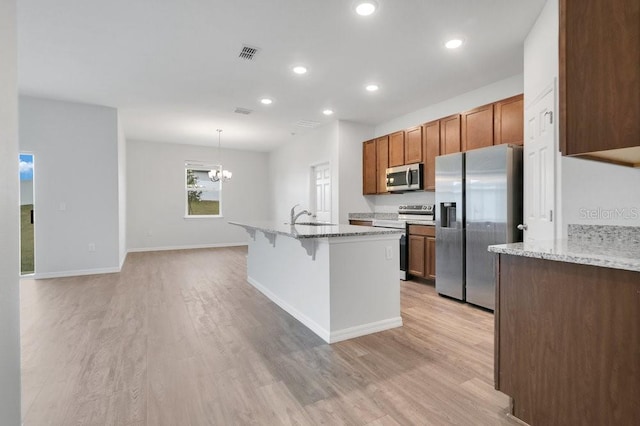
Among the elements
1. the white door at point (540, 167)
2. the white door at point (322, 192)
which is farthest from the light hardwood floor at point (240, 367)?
the white door at point (322, 192)

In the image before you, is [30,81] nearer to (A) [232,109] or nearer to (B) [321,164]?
(A) [232,109]

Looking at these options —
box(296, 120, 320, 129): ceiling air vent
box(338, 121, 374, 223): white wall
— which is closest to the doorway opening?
box(296, 120, 320, 129): ceiling air vent

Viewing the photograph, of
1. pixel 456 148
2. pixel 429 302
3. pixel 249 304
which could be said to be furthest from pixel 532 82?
pixel 249 304

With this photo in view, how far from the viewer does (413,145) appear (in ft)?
15.9

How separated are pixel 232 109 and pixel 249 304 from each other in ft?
10.8

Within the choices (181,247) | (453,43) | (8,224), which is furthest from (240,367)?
(181,247)

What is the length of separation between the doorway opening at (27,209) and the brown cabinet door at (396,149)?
225 inches

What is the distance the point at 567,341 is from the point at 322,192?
17.8ft

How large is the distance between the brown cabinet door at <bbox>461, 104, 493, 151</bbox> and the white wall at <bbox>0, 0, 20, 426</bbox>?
4.20 meters

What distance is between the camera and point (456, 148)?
4.19 m

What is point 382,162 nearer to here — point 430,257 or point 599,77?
point 430,257

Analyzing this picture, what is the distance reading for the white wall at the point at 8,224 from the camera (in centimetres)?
120

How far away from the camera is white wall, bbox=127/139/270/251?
7.67m

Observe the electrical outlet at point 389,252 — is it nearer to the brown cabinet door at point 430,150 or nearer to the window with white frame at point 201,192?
the brown cabinet door at point 430,150
